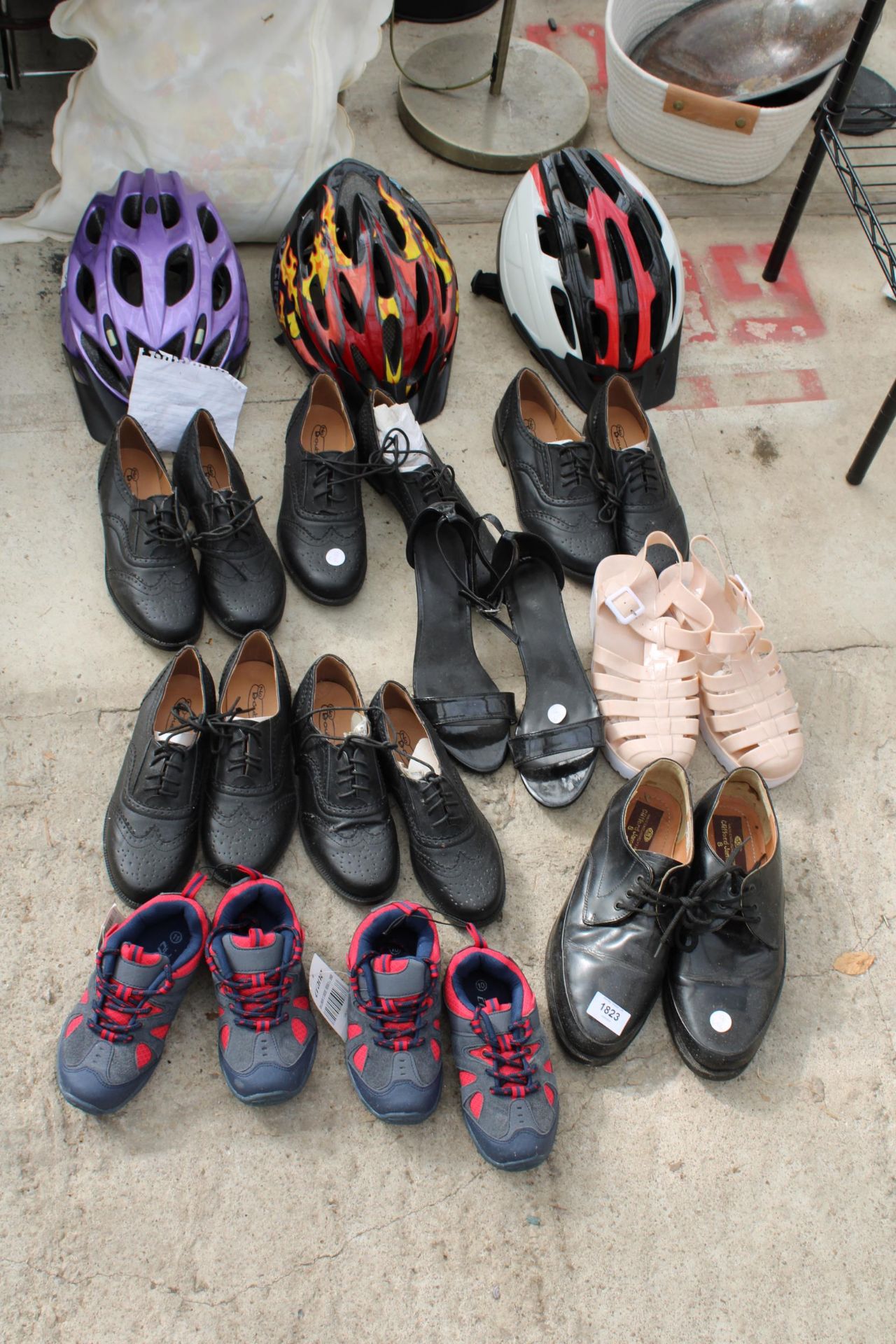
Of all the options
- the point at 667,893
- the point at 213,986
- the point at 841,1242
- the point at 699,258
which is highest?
the point at 699,258

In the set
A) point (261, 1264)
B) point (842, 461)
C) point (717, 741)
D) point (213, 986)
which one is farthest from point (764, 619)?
point (261, 1264)

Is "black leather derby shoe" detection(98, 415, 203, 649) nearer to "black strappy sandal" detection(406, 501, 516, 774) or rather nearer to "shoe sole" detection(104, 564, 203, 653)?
"shoe sole" detection(104, 564, 203, 653)

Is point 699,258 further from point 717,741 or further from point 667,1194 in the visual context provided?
point 667,1194

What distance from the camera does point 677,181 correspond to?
355 centimetres

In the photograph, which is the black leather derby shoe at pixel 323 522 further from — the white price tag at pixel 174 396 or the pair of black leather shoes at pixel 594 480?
the pair of black leather shoes at pixel 594 480

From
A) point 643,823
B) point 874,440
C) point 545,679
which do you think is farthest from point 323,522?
point 874,440

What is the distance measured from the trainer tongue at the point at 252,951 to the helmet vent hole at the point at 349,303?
1.53m

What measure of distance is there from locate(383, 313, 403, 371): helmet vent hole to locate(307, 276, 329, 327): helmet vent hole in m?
0.16


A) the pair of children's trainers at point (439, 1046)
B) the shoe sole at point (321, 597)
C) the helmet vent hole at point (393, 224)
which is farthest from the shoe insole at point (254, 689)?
the helmet vent hole at point (393, 224)

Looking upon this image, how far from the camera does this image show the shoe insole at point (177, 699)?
7.09 feet

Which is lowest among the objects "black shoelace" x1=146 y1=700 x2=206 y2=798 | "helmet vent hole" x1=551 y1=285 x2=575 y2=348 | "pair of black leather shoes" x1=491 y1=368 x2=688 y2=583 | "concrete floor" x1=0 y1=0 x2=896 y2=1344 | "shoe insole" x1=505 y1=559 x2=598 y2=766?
"concrete floor" x1=0 y1=0 x2=896 y2=1344

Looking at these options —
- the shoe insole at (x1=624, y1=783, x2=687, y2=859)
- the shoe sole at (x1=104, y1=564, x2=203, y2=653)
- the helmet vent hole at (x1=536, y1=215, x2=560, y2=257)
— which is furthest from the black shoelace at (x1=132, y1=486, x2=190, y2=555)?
the helmet vent hole at (x1=536, y1=215, x2=560, y2=257)

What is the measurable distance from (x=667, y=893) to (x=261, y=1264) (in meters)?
0.97

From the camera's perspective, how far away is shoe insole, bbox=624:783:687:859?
2.24 m
